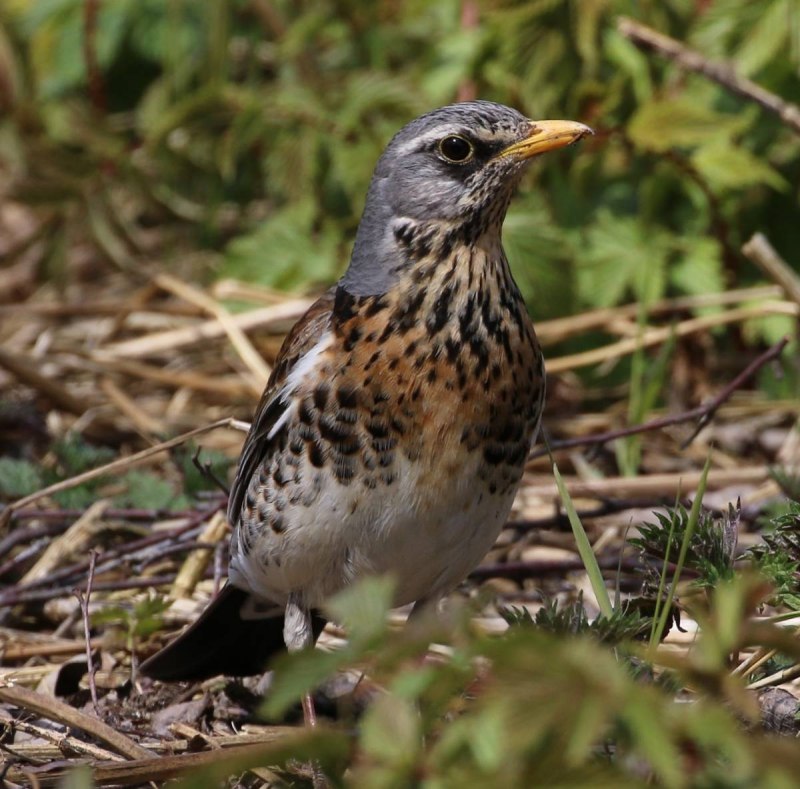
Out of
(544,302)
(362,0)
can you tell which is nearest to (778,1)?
A: (544,302)

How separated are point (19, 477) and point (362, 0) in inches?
123

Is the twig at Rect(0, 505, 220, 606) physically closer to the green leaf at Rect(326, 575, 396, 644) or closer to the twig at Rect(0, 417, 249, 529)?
the twig at Rect(0, 417, 249, 529)

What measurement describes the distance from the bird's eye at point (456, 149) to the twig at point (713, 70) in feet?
6.28

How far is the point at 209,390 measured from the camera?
6285mm

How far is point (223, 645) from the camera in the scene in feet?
14.0

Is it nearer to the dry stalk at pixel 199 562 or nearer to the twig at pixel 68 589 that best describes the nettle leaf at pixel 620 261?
the dry stalk at pixel 199 562

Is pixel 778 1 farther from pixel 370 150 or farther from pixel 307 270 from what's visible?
pixel 307 270

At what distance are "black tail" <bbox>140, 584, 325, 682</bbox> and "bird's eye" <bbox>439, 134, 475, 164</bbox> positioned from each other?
1422 mm

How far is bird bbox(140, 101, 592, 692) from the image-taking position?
3.56 metres

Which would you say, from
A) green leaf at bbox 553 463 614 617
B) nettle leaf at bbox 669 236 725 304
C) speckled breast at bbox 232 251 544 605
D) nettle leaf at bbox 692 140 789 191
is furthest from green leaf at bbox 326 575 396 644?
nettle leaf at bbox 669 236 725 304

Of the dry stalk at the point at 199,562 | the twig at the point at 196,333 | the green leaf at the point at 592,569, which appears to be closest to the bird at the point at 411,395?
the green leaf at the point at 592,569

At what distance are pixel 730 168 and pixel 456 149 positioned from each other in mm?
2168

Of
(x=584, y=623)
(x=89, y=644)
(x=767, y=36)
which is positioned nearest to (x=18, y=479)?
(x=89, y=644)

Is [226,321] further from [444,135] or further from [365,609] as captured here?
[365,609]
